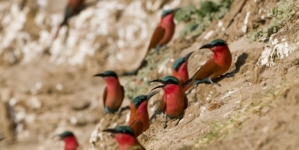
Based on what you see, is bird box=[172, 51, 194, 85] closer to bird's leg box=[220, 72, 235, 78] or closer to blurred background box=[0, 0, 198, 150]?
bird's leg box=[220, 72, 235, 78]

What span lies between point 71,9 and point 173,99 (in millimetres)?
7488

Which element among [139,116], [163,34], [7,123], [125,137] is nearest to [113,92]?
[163,34]

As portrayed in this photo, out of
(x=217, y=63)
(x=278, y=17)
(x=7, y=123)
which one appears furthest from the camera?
(x=7, y=123)

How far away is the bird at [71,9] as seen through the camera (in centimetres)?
1409

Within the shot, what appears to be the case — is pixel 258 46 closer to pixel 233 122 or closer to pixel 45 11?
pixel 233 122

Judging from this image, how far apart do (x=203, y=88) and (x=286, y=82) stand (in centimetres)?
218

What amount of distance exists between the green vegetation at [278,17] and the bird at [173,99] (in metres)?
1.44

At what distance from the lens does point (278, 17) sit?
799cm

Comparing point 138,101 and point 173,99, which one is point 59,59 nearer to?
point 138,101

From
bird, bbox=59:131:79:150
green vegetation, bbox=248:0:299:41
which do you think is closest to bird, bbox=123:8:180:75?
bird, bbox=59:131:79:150

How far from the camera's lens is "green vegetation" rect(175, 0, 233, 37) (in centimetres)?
1003

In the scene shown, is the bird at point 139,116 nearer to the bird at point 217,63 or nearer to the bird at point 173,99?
the bird at point 173,99

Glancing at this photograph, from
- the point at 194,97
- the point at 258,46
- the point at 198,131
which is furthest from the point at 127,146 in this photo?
the point at 258,46

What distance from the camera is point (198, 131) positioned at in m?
6.24
